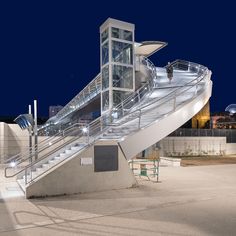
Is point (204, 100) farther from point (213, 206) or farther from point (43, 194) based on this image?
point (43, 194)

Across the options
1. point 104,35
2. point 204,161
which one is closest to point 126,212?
point 204,161

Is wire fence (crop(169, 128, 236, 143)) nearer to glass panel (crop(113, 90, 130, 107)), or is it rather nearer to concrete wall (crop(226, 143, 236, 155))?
concrete wall (crop(226, 143, 236, 155))

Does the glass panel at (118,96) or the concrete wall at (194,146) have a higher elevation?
the glass panel at (118,96)

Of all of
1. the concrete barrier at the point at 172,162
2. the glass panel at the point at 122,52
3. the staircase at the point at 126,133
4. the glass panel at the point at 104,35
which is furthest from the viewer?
the glass panel at the point at 104,35

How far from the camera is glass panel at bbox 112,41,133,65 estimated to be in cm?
2131

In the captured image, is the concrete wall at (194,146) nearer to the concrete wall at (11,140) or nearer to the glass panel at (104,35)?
the glass panel at (104,35)

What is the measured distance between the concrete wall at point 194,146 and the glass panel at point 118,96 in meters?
8.81

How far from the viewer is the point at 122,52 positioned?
2164 cm

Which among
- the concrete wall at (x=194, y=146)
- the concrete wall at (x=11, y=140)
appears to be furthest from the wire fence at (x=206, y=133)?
the concrete wall at (x=11, y=140)

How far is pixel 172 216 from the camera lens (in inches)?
272

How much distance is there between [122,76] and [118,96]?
5.25 feet

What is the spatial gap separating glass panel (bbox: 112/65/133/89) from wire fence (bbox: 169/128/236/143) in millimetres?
11224

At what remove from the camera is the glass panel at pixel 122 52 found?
2131 centimetres

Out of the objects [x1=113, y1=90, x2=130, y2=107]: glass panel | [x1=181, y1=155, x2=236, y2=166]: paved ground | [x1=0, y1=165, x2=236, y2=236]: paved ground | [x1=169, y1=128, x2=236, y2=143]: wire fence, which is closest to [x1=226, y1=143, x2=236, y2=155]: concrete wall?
[x1=169, y1=128, x2=236, y2=143]: wire fence
